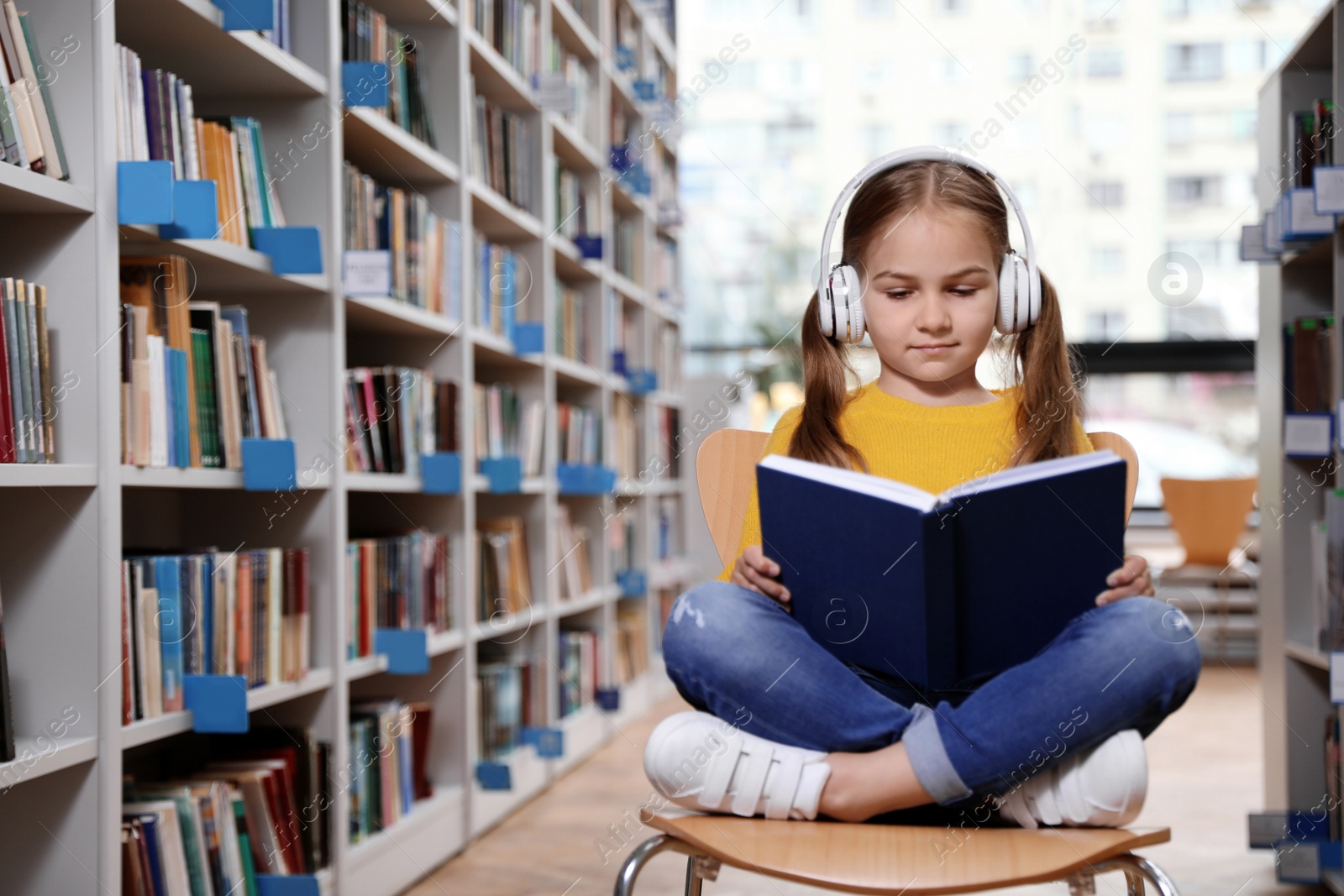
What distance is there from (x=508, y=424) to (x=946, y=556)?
2.14m

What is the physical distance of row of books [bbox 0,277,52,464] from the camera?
129 cm

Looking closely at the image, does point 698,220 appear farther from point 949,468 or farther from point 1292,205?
point 949,468

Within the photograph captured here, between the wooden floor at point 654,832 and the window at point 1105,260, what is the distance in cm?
231

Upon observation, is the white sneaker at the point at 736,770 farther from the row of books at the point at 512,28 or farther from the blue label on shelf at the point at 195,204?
the row of books at the point at 512,28

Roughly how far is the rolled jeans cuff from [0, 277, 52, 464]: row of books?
961 millimetres

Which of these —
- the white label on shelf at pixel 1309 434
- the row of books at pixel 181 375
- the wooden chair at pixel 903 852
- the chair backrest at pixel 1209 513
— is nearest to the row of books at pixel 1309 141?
the white label on shelf at pixel 1309 434

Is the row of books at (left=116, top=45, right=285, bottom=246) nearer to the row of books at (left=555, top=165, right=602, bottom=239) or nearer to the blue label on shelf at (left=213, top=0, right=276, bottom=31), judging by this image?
the blue label on shelf at (left=213, top=0, right=276, bottom=31)

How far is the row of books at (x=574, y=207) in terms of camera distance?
11.1 feet

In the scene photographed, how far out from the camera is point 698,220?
554 cm

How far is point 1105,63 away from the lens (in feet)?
17.9

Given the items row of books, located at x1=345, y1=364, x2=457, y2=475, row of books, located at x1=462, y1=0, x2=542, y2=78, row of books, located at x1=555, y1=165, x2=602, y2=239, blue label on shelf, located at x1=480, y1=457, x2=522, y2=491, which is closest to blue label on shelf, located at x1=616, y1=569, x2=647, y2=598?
row of books, located at x1=555, y1=165, x2=602, y2=239

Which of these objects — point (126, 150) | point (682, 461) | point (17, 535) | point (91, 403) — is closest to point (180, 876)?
point (17, 535)

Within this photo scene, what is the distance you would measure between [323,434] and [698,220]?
375cm

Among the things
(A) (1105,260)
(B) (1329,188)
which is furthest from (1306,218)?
(A) (1105,260)
